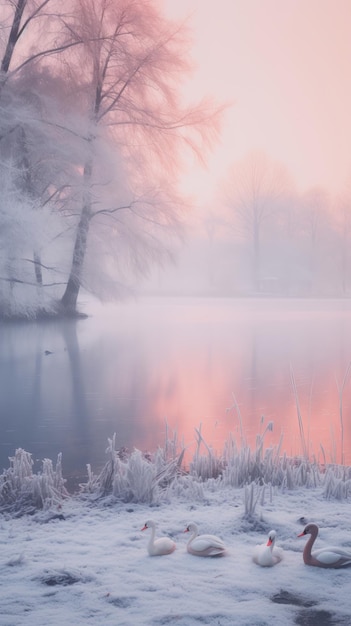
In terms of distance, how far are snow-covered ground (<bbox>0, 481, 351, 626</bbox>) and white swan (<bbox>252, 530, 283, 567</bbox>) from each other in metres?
0.04

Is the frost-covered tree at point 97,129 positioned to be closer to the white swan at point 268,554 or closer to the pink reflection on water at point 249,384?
the pink reflection on water at point 249,384

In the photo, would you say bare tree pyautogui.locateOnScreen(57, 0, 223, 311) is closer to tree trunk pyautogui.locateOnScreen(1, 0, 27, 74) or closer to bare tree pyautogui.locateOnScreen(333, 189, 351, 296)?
tree trunk pyautogui.locateOnScreen(1, 0, 27, 74)

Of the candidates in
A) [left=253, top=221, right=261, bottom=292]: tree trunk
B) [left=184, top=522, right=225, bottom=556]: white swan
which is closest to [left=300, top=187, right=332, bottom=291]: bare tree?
[left=253, top=221, right=261, bottom=292]: tree trunk

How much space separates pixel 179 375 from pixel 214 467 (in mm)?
6093

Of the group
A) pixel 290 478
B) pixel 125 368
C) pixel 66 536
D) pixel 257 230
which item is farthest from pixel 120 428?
pixel 257 230

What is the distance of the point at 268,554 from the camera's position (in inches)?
129

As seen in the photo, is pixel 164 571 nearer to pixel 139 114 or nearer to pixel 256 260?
pixel 139 114

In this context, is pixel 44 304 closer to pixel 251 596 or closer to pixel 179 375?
pixel 179 375

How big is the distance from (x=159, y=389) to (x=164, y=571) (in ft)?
21.6

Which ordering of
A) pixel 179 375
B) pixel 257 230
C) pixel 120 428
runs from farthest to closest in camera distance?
1. pixel 257 230
2. pixel 179 375
3. pixel 120 428

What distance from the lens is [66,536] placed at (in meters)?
3.79

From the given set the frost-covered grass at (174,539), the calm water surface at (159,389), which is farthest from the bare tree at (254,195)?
the frost-covered grass at (174,539)

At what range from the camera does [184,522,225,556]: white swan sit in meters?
3.41

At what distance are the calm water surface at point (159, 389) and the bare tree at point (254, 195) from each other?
36.0 m
